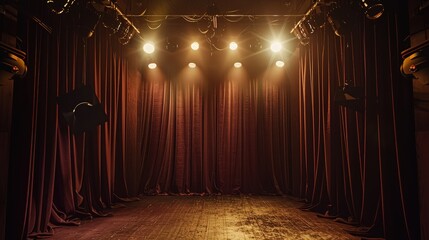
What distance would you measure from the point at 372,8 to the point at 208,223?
3.36 m

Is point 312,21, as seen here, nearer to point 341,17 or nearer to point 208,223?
point 341,17

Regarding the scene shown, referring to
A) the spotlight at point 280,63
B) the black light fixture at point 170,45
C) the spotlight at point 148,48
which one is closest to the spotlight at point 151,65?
the spotlight at point 148,48

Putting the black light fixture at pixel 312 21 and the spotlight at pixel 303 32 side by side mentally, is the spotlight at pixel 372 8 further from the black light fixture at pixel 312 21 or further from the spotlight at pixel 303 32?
the spotlight at pixel 303 32

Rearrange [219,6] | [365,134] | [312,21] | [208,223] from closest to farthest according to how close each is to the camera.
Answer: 1. [365,134]
2. [208,223]
3. [312,21]
4. [219,6]

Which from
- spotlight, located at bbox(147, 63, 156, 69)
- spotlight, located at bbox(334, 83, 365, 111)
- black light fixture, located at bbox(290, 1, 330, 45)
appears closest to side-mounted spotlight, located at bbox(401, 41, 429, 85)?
spotlight, located at bbox(334, 83, 365, 111)

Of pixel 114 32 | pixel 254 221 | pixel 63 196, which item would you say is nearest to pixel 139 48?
pixel 114 32

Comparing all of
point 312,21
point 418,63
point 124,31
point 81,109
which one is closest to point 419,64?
point 418,63

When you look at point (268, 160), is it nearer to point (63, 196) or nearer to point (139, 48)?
point (139, 48)

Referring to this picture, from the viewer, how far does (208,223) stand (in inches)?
171

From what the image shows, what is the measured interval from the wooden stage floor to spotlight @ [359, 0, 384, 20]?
2554 mm

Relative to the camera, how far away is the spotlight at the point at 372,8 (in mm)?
3416

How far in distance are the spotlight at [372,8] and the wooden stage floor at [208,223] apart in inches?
101

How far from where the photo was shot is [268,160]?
280 inches

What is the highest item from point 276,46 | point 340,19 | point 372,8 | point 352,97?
point 276,46
